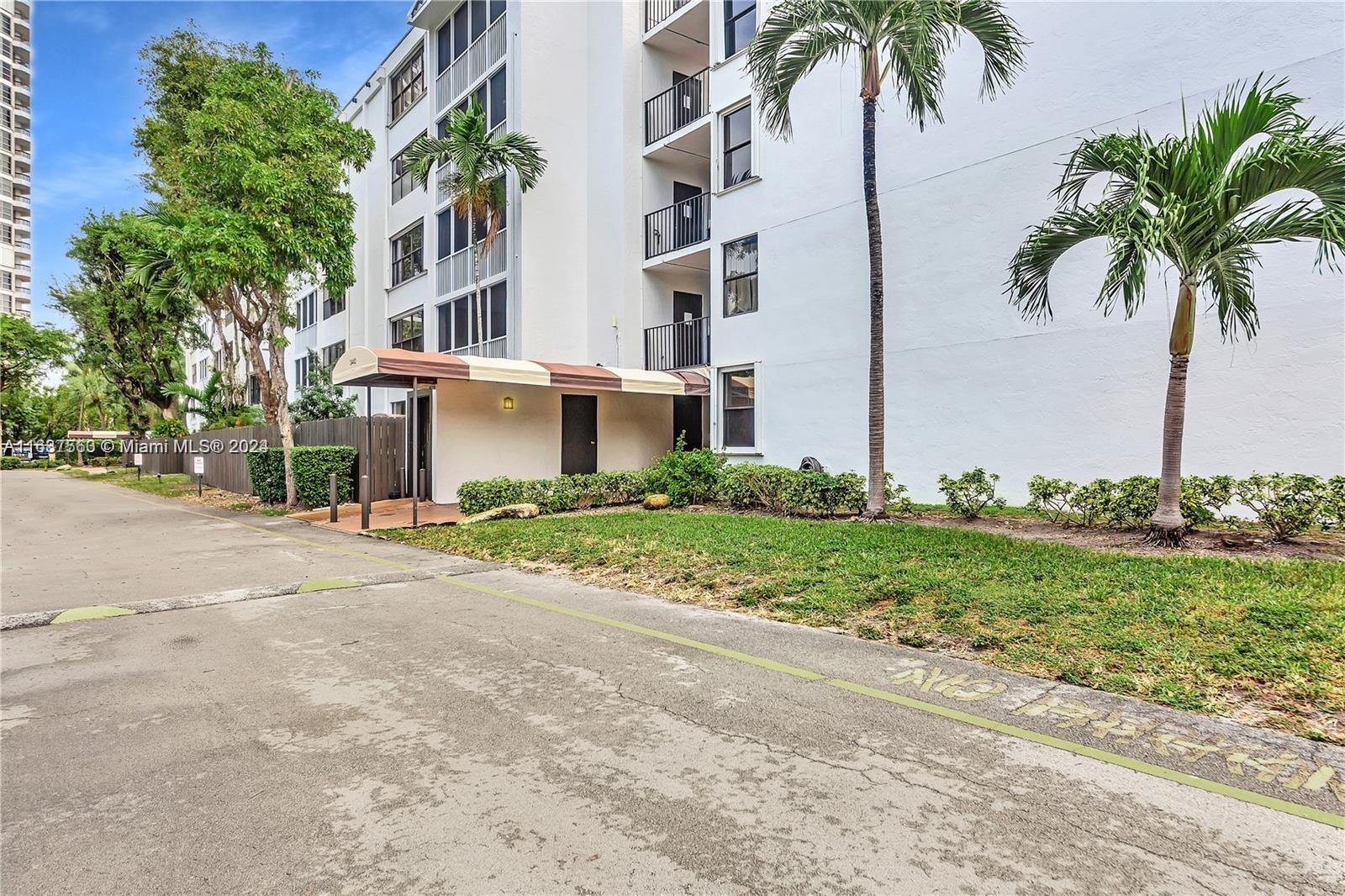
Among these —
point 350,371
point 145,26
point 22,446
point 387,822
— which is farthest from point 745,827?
point 22,446

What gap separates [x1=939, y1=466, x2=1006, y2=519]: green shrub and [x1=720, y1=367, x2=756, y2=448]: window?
524 centimetres

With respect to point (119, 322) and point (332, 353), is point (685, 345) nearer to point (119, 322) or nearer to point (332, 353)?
point (332, 353)

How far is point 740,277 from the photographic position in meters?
15.8

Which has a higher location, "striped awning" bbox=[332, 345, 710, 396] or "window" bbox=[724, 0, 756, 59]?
"window" bbox=[724, 0, 756, 59]

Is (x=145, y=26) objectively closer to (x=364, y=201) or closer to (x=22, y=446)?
(x=364, y=201)

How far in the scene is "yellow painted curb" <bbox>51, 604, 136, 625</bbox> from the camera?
6645 millimetres

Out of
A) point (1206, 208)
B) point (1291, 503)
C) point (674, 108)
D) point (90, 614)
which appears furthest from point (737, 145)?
point (90, 614)

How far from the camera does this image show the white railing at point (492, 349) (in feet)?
63.6

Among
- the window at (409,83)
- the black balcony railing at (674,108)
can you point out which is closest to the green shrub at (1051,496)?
the black balcony railing at (674,108)

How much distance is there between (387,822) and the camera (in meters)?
2.94

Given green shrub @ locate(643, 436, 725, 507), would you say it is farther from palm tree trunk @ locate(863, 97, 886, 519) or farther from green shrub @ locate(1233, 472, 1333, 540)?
green shrub @ locate(1233, 472, 1333, 540)

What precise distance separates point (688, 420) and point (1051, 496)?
10.7m

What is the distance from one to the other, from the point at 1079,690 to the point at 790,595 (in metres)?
2.88

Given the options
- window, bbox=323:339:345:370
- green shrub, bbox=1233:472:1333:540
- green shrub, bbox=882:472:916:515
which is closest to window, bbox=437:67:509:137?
window, bbox=323:339:345:370
